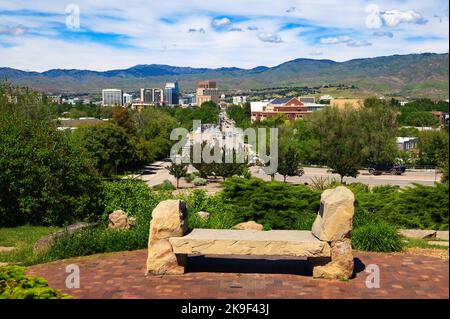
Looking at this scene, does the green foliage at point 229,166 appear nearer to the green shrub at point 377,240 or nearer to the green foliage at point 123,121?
the green foliage at point 123,121

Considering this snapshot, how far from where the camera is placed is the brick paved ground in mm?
7207

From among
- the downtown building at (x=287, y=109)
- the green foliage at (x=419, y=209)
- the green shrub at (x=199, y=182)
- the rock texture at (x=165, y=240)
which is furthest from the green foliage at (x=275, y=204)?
the downtown building at (x=287, y=109)

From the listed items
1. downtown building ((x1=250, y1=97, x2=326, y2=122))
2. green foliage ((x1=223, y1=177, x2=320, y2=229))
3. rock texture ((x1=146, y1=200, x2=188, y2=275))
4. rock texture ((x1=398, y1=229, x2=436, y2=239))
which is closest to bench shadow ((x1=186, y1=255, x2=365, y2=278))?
rock texture ((x1=146, y1=200, x2=188, y2=275))

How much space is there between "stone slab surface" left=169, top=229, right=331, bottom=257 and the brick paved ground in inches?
15.3

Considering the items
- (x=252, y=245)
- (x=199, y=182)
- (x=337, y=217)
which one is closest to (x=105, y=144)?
(x=199, y=182)

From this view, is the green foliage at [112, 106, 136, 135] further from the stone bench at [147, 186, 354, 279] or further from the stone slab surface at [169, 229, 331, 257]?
the stone slab surface at [169, 229, 331, 257]

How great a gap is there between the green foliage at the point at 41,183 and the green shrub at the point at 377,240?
27.5ft

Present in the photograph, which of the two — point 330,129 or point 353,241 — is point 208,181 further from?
point 353,241

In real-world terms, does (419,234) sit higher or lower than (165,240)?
lower

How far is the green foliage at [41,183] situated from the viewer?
15.3m

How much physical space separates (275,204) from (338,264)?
554 cm

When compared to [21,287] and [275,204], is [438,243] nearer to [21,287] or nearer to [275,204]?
[275,204]

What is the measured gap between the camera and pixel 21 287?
4801 mm
